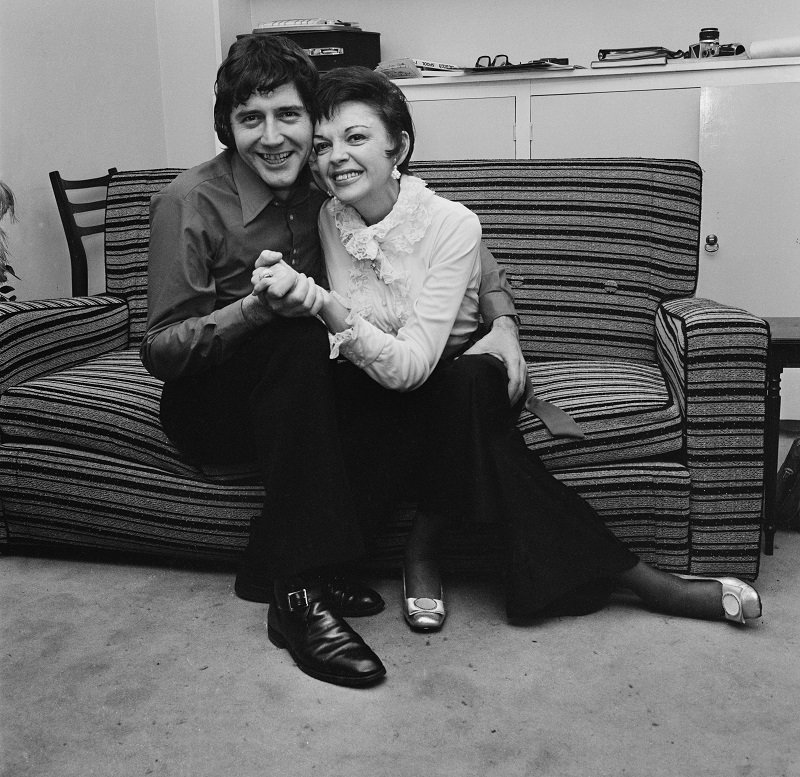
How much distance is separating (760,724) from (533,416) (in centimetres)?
66

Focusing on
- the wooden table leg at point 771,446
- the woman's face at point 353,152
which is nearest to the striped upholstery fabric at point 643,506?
the wooden table leg at point 771,446

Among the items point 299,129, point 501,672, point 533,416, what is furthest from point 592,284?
point 501,672

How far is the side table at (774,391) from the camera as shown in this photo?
189cm

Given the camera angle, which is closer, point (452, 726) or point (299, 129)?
point (452, 726)

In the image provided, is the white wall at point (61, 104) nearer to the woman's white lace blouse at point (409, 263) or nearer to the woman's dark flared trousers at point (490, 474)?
the woman's white lace blouse at point (409, 263)

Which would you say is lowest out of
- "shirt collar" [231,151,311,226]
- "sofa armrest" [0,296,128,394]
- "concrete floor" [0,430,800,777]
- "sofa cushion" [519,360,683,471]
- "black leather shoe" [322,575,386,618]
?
"concrete floor" [0,430,800,777]

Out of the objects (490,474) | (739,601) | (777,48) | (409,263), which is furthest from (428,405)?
(777,48)

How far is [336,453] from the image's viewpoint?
160 cm

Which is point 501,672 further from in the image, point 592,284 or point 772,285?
point 772,285

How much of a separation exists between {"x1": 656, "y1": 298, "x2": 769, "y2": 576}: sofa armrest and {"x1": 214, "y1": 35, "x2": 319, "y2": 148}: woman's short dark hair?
32.3 inches

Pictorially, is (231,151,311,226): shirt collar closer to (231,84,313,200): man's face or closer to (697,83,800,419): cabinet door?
(231,84,313,200): man's face

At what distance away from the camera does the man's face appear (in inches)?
67.2

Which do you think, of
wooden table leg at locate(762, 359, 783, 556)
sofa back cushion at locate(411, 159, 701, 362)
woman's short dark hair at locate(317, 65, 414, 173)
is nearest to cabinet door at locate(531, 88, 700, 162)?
sofa back cushion at locate(411, 159, 701, 362)

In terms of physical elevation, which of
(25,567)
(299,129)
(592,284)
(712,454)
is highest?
(299,129)
